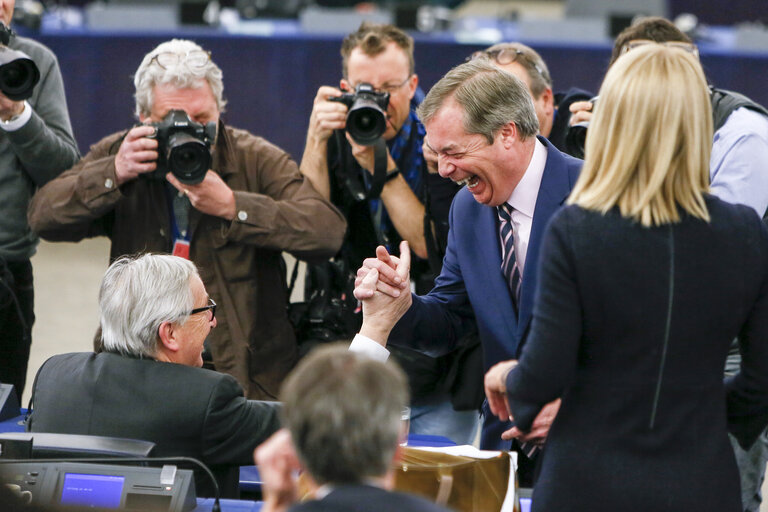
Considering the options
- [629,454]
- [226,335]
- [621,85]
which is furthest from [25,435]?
[621,85]

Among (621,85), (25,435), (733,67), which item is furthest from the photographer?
(733,67)

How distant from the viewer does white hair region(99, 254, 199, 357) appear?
2.25 meters

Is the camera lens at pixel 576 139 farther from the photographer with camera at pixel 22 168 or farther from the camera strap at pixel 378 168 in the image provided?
the photographer with camera at pixel 22 168

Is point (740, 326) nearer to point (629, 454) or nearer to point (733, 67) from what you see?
point (629, 454)

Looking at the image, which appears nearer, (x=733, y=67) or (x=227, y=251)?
(x=227, y=251)

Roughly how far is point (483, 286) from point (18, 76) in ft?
4.80

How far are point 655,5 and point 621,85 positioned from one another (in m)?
6.27

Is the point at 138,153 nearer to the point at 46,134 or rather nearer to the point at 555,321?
the point at 46,134

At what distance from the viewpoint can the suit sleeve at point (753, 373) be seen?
1726mm

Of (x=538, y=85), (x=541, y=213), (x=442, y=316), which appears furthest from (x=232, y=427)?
(x=538, y=85)

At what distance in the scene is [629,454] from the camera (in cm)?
172

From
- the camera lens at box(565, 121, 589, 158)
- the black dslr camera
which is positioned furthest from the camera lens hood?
the camera lens at box(565, 121, 589, 158)

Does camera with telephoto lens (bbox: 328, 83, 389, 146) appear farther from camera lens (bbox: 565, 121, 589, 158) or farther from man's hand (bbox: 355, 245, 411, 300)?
man's hand (bbox: 355, 245, 411, 300)

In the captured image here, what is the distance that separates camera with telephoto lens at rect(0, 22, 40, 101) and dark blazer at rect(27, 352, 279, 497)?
A: 3.27 feet
